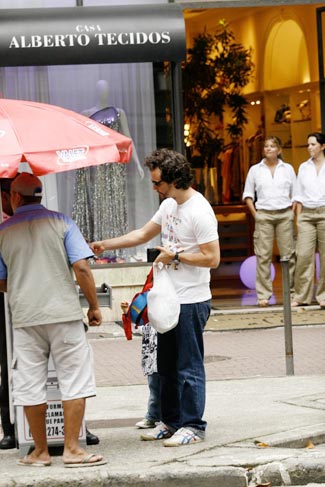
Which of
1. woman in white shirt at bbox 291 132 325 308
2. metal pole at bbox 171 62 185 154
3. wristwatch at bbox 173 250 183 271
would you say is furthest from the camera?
woman in white shirt at bbox 291 132 325 308

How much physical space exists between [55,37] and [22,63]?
1.68ft

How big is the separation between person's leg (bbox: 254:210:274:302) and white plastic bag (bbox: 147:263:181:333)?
7.90m

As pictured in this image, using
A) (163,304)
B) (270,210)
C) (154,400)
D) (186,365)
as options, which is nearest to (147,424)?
(154,400)

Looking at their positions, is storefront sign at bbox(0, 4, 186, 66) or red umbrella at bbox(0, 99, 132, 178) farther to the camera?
storefront sign at bbox(0, 4, 186, 66)

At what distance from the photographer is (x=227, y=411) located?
9.12 metres

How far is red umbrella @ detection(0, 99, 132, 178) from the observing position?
7.07 m

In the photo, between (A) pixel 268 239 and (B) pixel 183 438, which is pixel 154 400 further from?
(A) pixel 268 239

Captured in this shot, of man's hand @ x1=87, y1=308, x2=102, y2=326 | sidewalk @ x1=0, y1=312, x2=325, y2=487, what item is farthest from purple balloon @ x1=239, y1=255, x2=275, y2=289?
man's hand @ x1=87, y1=308, x2=102, y2=326

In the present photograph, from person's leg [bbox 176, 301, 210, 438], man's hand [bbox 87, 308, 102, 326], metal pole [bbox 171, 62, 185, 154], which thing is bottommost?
person's leg [bbox 176, 301, 210, 438]

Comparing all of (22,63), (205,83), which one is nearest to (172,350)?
(22,63)

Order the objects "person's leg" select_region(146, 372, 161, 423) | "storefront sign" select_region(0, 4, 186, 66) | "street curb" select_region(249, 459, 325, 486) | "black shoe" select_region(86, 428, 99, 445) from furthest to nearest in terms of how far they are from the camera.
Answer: "storefront sign" select_region(0, 4, 186, 66)
"person's leg" select_region(146, 372, 161, 423)
"black shoe" select_region(86, 428, 99, 445)
"street curb" select_region(249, 459, 325, 486)

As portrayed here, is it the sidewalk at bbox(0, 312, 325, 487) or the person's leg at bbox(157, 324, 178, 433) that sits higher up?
the person's leg at bbox(157, 324, 178, 433)

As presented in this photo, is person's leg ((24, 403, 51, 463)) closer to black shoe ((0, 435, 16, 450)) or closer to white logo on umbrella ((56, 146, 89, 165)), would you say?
black shoe ((0, 435, 16, 450))

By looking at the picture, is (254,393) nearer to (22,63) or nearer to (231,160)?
(22,63)
